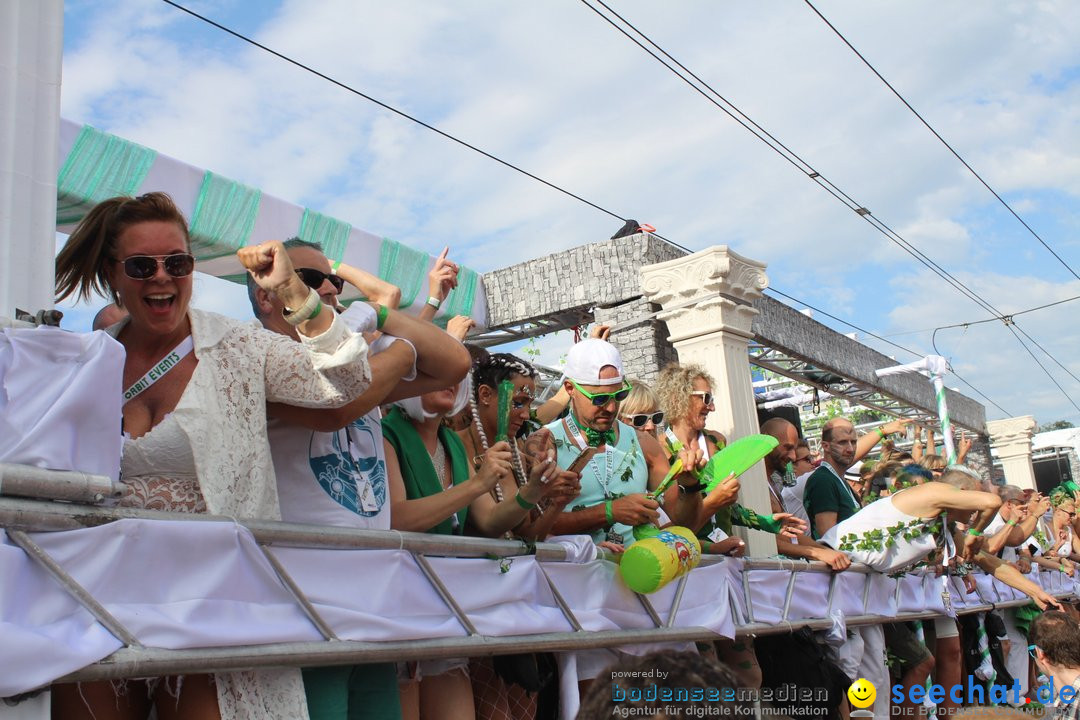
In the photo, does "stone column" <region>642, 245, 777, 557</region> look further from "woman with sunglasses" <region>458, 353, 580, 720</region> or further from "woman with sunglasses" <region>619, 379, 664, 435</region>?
"woman with sunglasses" <region>458, 353, 580, 720</region>

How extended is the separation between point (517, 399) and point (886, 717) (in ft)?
10.7

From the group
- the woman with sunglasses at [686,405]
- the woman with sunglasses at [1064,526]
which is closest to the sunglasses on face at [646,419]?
the woman with sunglasses at [686,405]

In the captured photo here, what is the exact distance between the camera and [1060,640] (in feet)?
15.3

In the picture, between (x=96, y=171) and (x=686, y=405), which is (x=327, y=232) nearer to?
(x=96, y=171)

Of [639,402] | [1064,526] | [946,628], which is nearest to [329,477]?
[639,402]

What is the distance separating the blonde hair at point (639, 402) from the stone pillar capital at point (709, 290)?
176cm

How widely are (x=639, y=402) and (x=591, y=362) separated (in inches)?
35.1

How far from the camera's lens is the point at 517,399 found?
13.3ft

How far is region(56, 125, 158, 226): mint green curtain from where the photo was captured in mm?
5165

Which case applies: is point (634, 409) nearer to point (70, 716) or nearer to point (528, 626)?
point (528, 626)

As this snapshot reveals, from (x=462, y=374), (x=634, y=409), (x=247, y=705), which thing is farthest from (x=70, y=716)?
(x=634, y=409)

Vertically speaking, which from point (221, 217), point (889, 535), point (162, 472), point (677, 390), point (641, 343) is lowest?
point (889, 535)

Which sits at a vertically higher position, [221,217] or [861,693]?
[221,217]

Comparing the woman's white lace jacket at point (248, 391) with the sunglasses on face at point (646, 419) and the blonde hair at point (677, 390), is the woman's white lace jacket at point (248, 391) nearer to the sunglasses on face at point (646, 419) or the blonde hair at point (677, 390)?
the sunglasses on face at point (646, 419)
